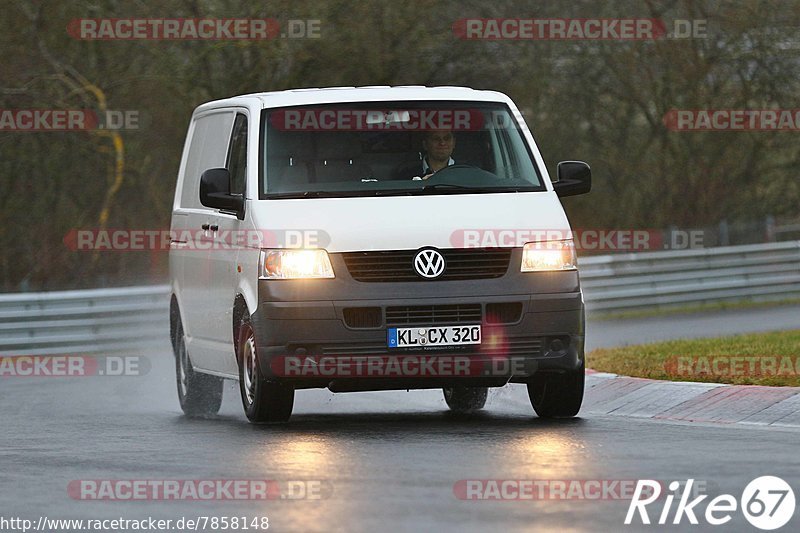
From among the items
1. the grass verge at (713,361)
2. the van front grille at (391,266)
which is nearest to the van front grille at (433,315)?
the van front grille at (391,266)

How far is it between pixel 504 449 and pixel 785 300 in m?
21.4

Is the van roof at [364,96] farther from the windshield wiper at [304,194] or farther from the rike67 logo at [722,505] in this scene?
the rike67 logo at [722,505]

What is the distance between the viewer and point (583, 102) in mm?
31422

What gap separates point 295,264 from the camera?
11312 mm

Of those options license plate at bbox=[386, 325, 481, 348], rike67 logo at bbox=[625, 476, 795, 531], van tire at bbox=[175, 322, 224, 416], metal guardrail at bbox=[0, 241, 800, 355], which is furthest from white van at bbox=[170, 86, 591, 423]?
metal guardrail at bbox=[0, 241, 800, 355]

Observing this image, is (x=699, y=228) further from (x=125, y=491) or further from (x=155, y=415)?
(x=125, y=491)

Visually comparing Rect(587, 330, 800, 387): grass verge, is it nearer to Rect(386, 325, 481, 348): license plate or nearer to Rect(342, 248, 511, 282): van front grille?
Rect(386, 325, 481, 348): license plate

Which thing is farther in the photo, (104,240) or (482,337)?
(104,240)

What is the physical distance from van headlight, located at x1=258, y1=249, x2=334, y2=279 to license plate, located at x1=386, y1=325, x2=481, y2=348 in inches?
21.4

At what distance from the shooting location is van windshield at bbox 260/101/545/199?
12008mm

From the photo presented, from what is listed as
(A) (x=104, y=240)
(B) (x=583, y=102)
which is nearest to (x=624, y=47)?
(B) (x=583, y=102)

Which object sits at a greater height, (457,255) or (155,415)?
(457,255)

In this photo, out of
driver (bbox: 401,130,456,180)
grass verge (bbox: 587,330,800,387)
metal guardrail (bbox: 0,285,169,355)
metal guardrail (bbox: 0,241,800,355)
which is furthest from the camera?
metal guardrail (bbox: 0,241,800,355)

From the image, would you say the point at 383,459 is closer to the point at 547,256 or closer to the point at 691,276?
the point at 547,256
